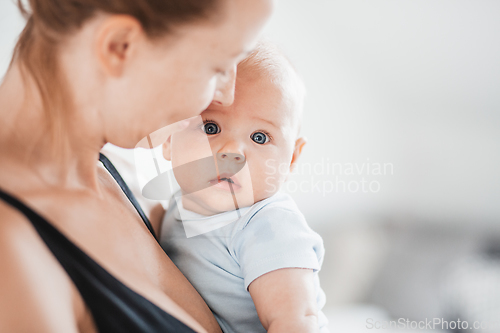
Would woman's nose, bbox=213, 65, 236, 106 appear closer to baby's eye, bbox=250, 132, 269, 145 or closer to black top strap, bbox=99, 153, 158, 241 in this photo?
baby's eye, bbox=250, 132, 269, 145

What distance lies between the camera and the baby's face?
74 centimetres

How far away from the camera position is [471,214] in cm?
155

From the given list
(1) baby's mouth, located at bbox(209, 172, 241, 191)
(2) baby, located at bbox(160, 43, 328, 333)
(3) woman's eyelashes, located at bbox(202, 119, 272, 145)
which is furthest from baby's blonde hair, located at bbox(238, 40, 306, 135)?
(1) baby's mouth, located at bbox(209, 172, 241, 191)

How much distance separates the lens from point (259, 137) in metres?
0.78

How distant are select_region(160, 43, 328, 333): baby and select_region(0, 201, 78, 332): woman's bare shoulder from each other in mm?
→ 319

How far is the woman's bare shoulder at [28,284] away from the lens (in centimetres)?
37

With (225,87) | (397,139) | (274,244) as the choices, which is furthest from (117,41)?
(397,139)

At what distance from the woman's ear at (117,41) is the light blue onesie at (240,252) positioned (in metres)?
0.38

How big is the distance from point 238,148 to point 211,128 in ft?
0.24

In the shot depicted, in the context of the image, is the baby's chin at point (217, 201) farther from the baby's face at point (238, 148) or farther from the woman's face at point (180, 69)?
the woman's face at point (180, 69)

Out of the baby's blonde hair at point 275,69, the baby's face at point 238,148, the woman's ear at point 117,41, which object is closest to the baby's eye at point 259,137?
the baby's face at point 238,148

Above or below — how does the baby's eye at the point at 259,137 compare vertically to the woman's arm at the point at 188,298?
above

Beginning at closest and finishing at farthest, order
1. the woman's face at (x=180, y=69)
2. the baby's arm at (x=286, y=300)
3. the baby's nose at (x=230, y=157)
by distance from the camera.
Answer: the woman's face at (x=180, y=69) → the baby's arm at (x=286, y=300) → the baby's nose at (x=230, y=157)

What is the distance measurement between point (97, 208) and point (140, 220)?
138mm
